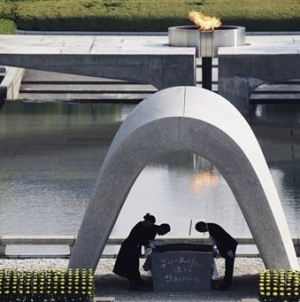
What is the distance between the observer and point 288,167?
33594 millimetres

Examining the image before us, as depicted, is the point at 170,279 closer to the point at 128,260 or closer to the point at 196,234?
the point at 128,260

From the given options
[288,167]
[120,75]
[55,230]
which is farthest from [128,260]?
[120,75]

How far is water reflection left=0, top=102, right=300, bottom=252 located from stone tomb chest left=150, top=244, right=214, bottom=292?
299cm

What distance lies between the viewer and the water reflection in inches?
1132

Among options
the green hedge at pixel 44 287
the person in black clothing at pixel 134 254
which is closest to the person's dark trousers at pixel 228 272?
the person in black clothing at pixel 134 254

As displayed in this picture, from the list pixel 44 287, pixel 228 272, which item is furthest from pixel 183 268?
pixel 44 287

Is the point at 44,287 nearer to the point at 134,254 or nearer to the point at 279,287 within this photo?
the point at 134,254

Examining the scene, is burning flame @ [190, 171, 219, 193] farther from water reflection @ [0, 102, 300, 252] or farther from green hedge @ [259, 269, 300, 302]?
green hedge @ [259, 269, 300, 302]

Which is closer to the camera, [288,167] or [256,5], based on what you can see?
[288,167]

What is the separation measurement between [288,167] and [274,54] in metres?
6.37

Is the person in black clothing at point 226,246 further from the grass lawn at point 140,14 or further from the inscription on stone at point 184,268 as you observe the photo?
the grass lawn at point 140,14

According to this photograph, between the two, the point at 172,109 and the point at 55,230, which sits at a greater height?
the point at 172,109

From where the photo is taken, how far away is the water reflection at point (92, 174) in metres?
28.8

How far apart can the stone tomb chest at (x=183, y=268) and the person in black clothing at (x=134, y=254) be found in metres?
0.31
